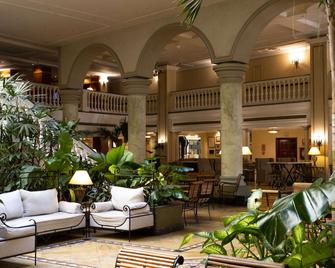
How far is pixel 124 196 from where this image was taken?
7891 millimetres

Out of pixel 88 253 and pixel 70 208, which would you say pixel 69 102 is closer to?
pixel 70 208

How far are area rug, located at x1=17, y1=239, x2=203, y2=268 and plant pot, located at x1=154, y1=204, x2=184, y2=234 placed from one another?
0.82 meters

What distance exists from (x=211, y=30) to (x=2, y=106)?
5212mm

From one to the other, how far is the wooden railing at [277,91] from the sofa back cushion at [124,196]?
9.60 metres

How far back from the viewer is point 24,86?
9625mm

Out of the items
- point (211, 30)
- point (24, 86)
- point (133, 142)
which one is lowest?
point (133, 142)

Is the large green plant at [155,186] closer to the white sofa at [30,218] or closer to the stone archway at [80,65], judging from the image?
the white sofa at [30,218]

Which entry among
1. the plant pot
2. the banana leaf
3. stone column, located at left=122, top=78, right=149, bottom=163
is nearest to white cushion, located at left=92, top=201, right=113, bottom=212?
the plant pot

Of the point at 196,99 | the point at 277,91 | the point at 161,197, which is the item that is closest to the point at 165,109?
the point at 196,99

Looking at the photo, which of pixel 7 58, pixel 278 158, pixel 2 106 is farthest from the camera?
pixel 278 158

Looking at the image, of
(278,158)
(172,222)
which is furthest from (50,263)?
(278,158)

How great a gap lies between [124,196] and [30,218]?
5.48 feet

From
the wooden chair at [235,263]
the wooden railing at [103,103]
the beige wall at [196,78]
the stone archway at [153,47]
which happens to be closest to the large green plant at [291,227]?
the wooden chair at [235,263]

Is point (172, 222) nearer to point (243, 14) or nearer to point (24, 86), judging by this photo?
point (24, 86)
